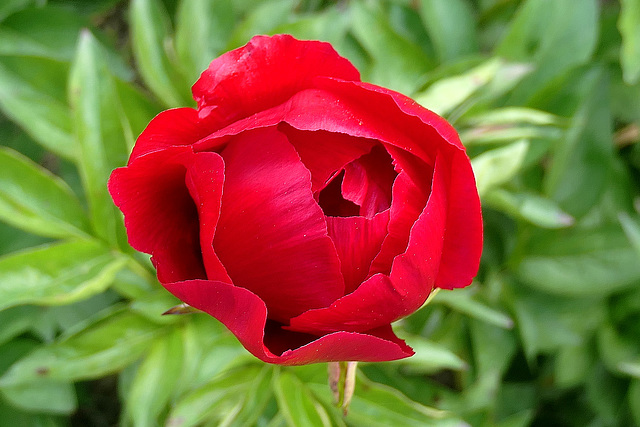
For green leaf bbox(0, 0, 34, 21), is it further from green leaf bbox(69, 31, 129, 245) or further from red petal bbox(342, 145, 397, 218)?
red petal bbox(342, 145, 397, 218)

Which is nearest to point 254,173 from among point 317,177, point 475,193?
point 317,177

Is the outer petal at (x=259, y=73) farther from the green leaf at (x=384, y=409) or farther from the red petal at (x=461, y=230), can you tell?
the green leaf at (x=384, y=409)

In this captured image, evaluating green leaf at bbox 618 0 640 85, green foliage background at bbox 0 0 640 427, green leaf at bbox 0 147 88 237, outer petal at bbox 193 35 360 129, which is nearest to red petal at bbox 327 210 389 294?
outer petal at bbox 193 35 360 129

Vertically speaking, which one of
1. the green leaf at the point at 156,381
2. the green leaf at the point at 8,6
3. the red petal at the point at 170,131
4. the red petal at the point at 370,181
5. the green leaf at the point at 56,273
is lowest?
the green leaf at the point at 156,381

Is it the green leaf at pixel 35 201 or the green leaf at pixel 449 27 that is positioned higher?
the green leaf at pixel 35 201

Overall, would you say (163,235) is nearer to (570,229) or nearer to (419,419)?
(419,419)

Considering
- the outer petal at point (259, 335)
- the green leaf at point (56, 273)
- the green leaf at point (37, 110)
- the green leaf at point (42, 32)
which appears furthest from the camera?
the green leaf at point (42, 32)

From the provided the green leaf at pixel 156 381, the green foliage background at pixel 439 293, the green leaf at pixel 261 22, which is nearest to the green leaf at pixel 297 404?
the green foliage background at pixel 439 293

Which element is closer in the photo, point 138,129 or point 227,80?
point 227,80
